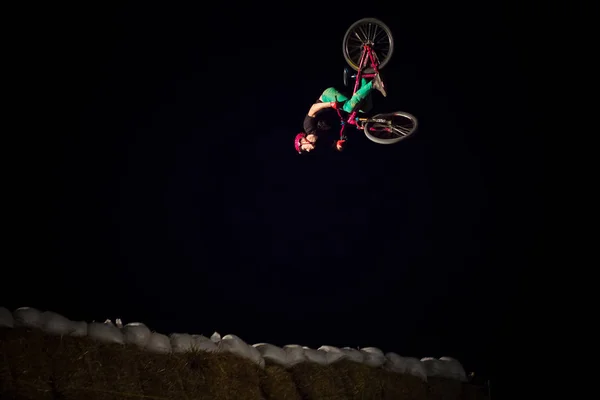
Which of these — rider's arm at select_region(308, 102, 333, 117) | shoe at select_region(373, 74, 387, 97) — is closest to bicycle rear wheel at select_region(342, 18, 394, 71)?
shoe at select_region(373, 74, 387, 97)

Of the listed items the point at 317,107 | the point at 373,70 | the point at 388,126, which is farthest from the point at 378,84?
the point at 317,107

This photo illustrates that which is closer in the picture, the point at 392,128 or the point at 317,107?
the point at 392,128

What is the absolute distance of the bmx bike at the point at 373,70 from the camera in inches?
185

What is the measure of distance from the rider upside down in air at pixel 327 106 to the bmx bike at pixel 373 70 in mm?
66

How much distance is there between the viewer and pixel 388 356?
479 cm

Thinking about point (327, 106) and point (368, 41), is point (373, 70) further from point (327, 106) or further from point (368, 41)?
point (327, 106)

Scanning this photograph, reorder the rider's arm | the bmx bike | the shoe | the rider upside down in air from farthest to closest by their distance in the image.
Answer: the rider's arm → the bmx bike → the rider upside down in air → the shoe

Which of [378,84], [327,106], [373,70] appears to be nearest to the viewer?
[378,84]

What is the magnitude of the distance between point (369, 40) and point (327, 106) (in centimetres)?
73

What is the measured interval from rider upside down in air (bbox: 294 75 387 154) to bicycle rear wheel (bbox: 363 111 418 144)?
0.90ft

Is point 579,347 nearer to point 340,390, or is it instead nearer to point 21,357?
point 340,390

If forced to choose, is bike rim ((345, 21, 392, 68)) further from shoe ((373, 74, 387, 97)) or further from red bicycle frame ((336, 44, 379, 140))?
shoe ((373, 74, 387, 97))

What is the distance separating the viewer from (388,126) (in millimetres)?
4812

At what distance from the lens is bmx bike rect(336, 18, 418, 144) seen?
4695 mm
